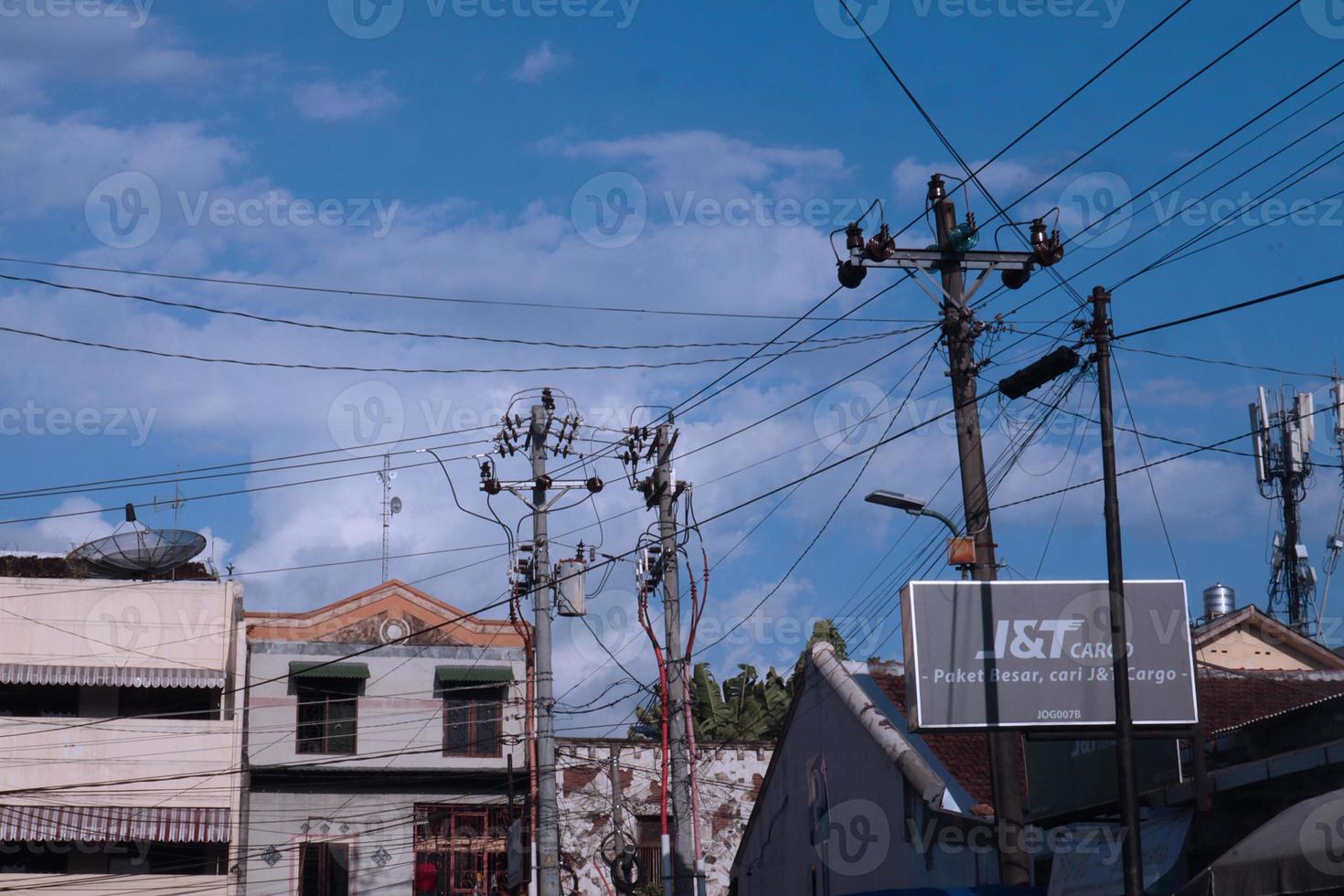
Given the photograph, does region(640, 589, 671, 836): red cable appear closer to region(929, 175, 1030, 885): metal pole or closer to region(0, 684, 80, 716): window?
region(929, 175, 1030, 885): metal pole

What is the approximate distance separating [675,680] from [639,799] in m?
16.5

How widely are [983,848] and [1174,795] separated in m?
2.97

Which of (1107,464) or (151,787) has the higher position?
(1107,464)

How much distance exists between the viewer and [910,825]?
2089 centimetres

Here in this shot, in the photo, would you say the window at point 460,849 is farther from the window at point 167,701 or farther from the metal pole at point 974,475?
the metal pole at point 974,475

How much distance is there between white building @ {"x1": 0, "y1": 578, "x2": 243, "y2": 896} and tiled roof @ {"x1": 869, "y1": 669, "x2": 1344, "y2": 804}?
20.7m

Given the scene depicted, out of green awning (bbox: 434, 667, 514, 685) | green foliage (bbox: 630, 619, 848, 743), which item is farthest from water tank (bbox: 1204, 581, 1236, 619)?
green awning (bbox: 434, 667, 514, 685)

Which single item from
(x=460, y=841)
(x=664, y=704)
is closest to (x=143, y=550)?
→ (x=460, y=841)

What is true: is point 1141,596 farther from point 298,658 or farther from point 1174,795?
point 298,658

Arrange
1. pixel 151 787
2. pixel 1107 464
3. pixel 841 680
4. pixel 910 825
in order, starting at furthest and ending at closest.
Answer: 1. pixel 151 787
2. pixel 841 680
3. pixel 910 825
4. pixel 1107 464

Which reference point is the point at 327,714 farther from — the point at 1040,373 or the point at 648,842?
the point at 1040,373

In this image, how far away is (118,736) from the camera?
124ft

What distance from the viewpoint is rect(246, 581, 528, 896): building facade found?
132ft

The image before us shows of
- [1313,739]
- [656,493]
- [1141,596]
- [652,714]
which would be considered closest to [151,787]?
[652,714]
